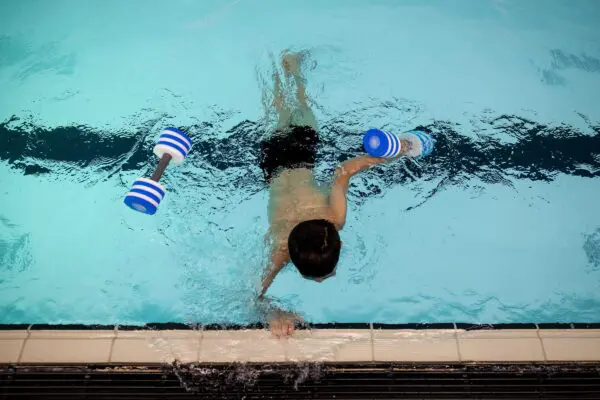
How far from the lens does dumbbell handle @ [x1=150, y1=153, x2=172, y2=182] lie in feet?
9.22

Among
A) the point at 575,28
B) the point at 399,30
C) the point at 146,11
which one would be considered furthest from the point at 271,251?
the point at 575,28

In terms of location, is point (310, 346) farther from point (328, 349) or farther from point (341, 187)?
point (341, 187)

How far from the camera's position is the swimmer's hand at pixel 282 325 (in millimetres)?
3203

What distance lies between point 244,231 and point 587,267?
2.69 metres

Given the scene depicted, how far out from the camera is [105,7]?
5637mm

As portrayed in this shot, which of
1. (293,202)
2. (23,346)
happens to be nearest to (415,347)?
(293,202)

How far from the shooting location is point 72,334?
3.33 meters

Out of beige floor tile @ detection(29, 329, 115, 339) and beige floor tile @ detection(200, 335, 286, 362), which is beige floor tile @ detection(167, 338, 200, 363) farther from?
beige floor tile @ detection(29, 329, 115, 339)

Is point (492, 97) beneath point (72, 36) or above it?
beneath

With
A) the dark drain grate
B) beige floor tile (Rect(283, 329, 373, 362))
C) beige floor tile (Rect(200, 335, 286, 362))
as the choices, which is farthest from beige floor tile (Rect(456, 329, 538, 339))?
beige floor tile (Rect(200, 335, 286, 362))

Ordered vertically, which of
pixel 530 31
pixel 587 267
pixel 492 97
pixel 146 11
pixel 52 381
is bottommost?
pixel 52 381

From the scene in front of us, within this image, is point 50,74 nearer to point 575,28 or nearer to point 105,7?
point 105,7

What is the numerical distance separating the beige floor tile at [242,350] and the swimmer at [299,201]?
0.31ft

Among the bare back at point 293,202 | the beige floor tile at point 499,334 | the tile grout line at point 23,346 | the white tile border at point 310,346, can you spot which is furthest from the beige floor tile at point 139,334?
the beige floor tile at point 499,334
